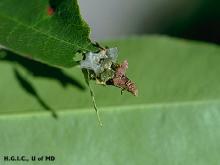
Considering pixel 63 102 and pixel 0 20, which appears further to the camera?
pixel 63 102

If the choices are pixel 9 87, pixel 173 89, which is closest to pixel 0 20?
pixel 9 87

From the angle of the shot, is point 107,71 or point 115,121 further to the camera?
point 115,121

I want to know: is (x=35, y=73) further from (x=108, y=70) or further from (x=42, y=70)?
(x=108, y=70)

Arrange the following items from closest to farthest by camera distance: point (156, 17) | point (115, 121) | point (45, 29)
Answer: point (45, 29)
point (115, 121)
point (156, 17)

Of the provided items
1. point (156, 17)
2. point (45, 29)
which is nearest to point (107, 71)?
point (45, 29)

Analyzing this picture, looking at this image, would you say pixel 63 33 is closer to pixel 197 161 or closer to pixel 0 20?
pixel 0 20
